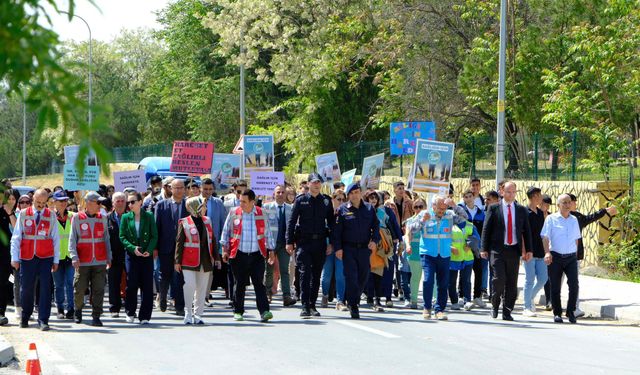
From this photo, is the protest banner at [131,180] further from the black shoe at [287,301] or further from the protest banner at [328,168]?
the black shoe at [287,301]

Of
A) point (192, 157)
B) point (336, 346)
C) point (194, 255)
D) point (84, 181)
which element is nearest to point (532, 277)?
point (336, 346)

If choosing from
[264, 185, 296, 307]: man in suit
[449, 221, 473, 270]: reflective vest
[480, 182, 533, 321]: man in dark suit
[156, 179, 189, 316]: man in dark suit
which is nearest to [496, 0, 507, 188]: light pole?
[449, 221, 473, 270]: reflective vest

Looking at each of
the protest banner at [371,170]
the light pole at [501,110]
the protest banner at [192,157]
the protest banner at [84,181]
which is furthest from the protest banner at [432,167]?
the protest banner at [192,157]

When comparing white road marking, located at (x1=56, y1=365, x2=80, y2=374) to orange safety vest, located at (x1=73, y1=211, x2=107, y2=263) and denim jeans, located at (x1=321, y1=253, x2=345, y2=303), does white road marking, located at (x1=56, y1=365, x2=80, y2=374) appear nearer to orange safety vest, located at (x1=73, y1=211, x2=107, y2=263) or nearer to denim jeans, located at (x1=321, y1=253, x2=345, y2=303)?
orange safety vest, located at (x1=73, y1=211, x2=107, y2=263)

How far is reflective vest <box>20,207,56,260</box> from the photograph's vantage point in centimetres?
1355

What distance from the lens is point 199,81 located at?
2325 inches

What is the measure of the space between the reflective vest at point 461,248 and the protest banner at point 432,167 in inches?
87.0

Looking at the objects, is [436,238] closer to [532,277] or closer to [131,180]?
[532,277]

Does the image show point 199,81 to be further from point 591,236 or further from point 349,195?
point 349,195

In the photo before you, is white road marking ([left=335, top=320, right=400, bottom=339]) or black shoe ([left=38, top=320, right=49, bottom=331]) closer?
white road marking ([left=335, top=320, right=400, bottom=339])

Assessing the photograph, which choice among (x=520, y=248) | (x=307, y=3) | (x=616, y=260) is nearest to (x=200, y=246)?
(x=520, y=248)

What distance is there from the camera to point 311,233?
14.8m

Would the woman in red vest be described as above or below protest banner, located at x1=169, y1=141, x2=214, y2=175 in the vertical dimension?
below

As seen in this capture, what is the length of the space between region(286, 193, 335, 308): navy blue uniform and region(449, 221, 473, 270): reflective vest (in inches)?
80.5
